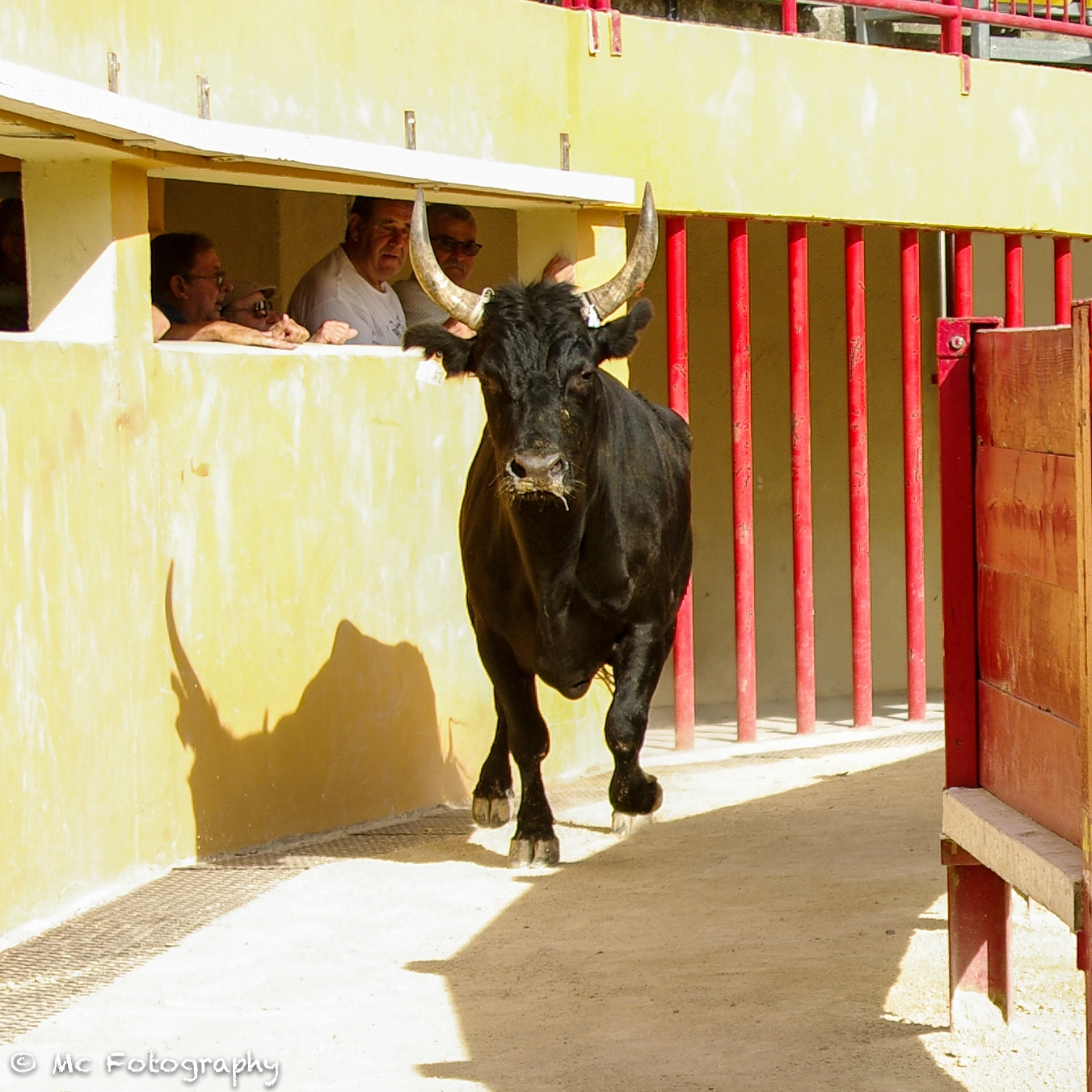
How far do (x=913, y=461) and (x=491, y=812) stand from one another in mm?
3487

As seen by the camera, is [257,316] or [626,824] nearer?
[626,824]

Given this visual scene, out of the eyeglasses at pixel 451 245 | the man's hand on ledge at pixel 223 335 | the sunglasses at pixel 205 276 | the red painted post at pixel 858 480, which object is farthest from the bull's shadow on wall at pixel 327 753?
the red painted post at pixel 858 480

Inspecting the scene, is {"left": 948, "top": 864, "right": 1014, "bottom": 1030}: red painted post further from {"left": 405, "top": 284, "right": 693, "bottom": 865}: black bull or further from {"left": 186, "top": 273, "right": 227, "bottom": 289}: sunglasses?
{"left": 186, "top": 273, "right": 227, "bottom": 289}: sunglasses

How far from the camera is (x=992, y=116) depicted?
973 centimetres

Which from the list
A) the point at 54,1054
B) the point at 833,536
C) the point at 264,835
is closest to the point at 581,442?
the point at 264,835

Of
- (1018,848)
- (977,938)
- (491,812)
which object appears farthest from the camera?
(491,812)

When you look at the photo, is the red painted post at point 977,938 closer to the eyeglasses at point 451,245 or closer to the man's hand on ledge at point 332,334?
the man's hand on ledge at point 332,334

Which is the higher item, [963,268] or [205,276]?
[963,268]

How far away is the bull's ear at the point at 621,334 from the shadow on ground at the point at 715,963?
1689 mm

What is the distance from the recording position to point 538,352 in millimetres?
6086

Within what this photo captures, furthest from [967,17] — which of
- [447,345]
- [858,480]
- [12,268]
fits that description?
[12,268]

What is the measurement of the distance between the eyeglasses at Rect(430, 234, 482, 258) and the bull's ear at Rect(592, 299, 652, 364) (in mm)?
1829

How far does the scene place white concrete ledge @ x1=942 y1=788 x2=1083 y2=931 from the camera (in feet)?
11.4

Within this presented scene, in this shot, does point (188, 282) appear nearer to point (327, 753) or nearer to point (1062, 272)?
point (327, 753)
